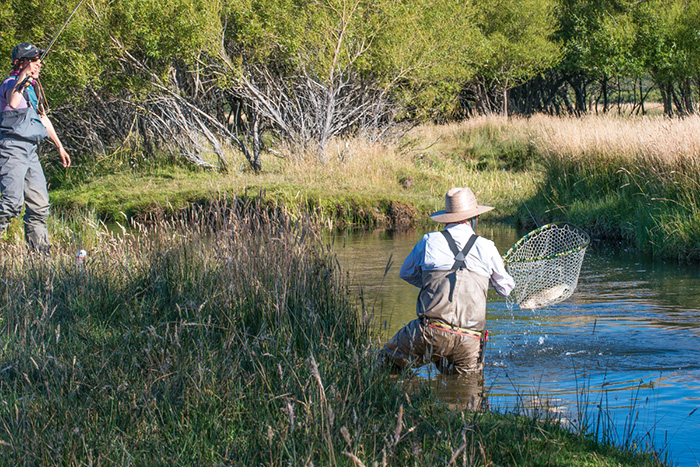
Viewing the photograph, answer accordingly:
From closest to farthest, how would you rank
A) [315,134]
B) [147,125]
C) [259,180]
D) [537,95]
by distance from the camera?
[259,180] < [315,134] < [147,125] < [537,95]

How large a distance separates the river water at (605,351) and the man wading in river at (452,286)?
0.25 meters

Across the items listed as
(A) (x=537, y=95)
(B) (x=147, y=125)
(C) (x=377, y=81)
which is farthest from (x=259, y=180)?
(A) (x=537, y=95)

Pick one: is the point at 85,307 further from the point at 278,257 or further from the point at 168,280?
the point at 278,257

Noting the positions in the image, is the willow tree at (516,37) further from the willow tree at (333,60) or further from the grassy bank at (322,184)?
the grassy bank at (322,184)

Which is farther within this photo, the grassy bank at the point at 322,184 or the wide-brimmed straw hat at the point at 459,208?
the grassy bank at the point at 322,184

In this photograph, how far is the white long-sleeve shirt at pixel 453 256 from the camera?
5.41 meters

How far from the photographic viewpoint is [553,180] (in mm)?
15008

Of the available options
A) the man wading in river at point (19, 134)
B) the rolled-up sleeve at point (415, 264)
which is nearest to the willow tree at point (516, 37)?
the man wading in river at point (19, 134)

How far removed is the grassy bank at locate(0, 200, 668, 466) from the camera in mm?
3439

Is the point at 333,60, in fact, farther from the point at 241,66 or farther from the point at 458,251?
the point at 458,251

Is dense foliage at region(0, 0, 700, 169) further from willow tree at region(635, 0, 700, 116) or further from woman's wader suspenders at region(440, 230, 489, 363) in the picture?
woman's wader suspenders at region(440, 230, 489, 363)

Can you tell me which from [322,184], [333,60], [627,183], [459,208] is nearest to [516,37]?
[333,60]

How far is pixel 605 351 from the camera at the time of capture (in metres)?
6.70

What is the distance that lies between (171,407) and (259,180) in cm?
1376
